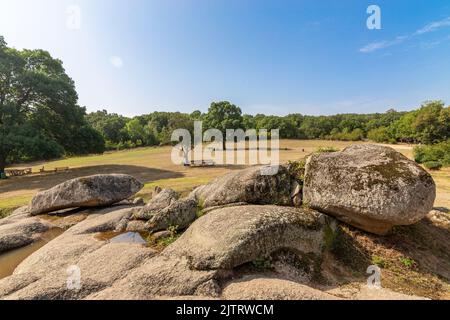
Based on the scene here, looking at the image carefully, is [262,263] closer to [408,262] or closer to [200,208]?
[200,208]

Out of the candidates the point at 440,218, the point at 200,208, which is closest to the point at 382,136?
the point at 440,218

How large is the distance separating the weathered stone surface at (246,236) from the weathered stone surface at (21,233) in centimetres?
753

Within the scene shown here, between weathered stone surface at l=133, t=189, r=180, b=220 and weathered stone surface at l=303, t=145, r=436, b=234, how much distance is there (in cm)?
573

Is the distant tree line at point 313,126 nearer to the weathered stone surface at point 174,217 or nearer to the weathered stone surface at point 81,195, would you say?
the weathered stone surface at point 81,195

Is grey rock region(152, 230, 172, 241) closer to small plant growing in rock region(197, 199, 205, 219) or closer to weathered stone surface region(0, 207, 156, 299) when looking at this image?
weathered stone surface region(0, 207, 156, 299)

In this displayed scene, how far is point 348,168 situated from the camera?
8438mm

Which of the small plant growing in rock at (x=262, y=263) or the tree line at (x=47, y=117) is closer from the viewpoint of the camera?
the small plant growing in rock at (x=262, y=263)

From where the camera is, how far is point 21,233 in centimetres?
1105

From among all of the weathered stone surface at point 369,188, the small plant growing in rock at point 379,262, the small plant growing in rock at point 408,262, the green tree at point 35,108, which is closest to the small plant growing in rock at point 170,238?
the weathered stone surface at point 369,188

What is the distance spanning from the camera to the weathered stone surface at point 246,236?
6.57 metres

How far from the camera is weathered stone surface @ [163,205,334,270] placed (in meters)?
6.57
